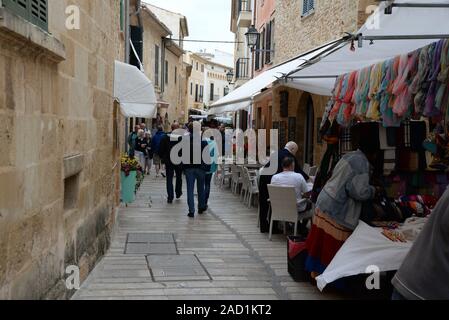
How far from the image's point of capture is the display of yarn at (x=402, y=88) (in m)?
4.09

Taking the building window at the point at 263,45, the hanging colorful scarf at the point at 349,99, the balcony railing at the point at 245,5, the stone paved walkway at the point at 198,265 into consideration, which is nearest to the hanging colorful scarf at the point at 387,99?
the hanging colorful scarf at the point at 349,99

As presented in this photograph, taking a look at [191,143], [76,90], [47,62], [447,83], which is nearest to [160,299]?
[76,90]

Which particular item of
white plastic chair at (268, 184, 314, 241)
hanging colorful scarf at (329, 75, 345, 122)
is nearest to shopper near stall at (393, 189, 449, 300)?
hanging colorful scarf at (329, 75, 345, 122)

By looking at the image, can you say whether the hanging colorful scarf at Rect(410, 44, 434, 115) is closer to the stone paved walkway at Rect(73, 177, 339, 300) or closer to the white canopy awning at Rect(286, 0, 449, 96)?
the white canopy awning at Rect(286, 0, 449, 96)

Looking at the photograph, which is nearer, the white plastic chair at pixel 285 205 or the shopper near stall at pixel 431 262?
the shopper near stall at pixel 431 262

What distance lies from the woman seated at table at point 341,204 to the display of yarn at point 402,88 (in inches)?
18.5

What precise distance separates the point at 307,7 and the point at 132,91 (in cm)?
596

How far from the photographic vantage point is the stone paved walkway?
5562 millimetres

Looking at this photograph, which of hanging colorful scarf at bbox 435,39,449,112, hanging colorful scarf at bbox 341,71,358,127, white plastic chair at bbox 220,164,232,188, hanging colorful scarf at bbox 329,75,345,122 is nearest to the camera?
hanging colorful scarf at bbox 435,39,449,112

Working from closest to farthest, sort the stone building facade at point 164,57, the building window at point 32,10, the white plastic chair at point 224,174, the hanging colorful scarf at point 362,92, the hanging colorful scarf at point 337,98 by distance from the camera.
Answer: the building window at point 32,10 < the hanging colorful scarf at point 362,92 < the hanging colorful scarf at point 337,98 < the white plastic chair at point 224,174 < the stone building facade at point 164,57

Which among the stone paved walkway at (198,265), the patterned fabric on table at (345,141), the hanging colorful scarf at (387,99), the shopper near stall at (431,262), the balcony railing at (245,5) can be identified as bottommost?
the stone paved walkway at (198,265)

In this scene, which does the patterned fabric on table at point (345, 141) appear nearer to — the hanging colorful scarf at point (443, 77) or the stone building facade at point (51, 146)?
the hanging colorful scarf at point (443, 77)

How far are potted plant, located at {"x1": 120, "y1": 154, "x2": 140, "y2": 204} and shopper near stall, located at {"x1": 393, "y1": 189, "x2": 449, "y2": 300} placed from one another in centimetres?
849
